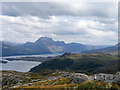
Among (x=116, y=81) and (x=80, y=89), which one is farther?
(x=116, y=81)

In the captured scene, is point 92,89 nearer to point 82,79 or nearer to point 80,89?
point 80,89

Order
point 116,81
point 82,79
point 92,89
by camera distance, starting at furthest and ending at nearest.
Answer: point 82,79 < point 116,81 < point 92,89

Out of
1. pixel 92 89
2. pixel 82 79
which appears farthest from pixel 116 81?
pixel 92 89

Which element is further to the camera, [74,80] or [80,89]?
[74,80]

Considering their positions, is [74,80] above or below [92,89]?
below

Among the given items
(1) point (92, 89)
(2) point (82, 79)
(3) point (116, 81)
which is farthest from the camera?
(2) point (82, 79)

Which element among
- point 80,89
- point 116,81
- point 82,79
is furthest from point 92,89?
point 82,79

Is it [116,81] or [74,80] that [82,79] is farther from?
[116,81]

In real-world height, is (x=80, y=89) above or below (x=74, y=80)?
above
